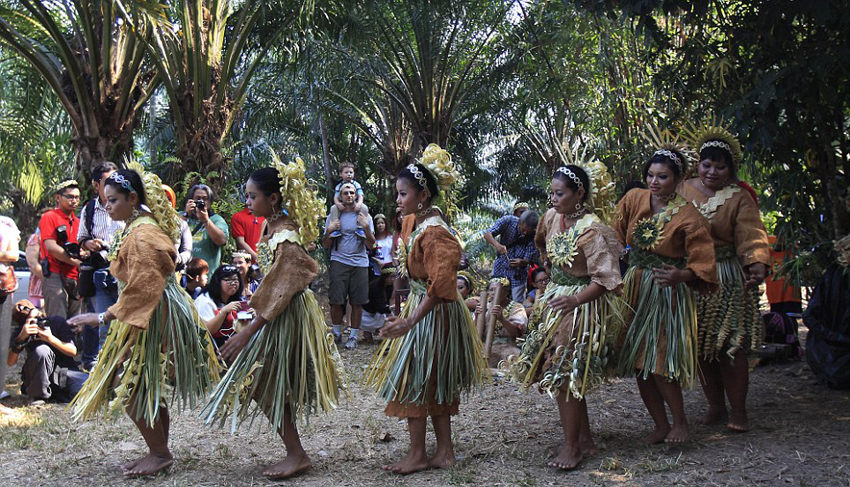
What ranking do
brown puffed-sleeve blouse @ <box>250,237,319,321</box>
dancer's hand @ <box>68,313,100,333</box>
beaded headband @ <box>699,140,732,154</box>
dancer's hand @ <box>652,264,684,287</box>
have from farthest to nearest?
1. beaded headband @ <box>699,140,732,154</box>
2. dancer's hand @ <box>652,264,684,287</box>
3. brown puffed-sleeve blouse @ <box>250,237,319,321</box>
4. dancer's hand @ <box>68,313,100,333</box>

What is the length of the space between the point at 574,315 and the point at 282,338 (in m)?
1.51

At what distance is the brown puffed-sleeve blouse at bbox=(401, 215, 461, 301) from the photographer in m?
3.90

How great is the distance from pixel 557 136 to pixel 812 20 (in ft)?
26.9

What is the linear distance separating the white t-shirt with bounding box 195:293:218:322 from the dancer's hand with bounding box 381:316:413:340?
2604mm

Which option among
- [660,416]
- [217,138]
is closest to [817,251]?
[660,416]

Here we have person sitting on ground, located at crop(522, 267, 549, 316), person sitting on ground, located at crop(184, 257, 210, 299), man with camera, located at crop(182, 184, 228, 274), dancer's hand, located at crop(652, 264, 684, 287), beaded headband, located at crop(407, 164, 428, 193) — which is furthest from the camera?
person sitting on ground, located at crop(522, 267, 549, 316)

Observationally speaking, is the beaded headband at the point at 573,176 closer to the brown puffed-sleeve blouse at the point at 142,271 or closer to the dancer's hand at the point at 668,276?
the dancer's hand at the point at 668,276

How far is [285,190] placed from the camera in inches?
158

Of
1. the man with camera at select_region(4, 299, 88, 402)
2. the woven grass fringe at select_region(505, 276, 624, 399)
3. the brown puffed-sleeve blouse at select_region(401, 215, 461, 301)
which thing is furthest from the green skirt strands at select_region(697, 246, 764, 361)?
the man with camera at select_region(4, 299, 88, 402)

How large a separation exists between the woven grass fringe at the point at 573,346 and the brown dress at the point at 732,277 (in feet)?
2.09

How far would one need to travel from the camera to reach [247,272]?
267 inches

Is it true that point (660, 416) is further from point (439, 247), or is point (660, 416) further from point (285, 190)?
point (285, 190)

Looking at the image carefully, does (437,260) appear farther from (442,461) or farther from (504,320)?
(504,320)

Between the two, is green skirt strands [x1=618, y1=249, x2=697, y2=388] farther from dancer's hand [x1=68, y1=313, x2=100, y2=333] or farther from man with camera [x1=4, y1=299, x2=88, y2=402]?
man with camera [x1=4, y1=299, x2=88, y2=402]
